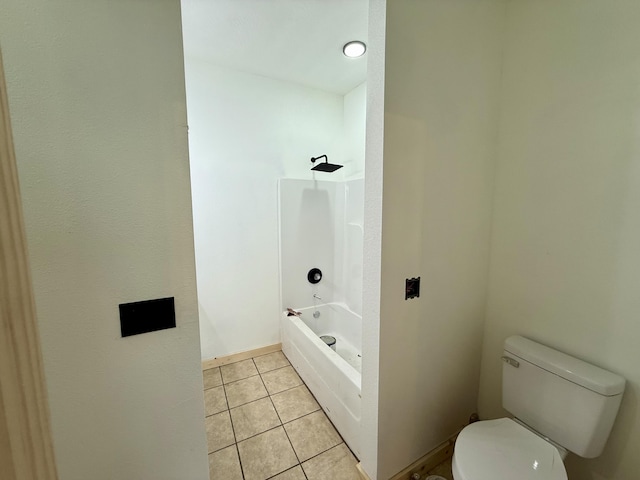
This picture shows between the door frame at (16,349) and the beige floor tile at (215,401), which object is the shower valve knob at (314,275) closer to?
the beige floor tile at (215,401)

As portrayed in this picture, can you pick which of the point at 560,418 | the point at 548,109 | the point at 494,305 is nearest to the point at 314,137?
the point at 548,109

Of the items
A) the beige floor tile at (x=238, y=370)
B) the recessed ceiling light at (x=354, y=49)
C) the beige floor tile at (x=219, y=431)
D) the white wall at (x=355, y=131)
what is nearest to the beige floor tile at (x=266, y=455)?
the beige floor tile at (x=219, y=431)

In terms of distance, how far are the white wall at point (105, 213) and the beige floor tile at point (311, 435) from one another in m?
0.91

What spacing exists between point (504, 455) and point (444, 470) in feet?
1.96

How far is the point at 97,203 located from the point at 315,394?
1.86m

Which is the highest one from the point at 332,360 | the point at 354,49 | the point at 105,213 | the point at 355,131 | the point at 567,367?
the point at 354,49

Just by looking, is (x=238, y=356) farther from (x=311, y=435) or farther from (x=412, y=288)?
(x=412, y=288)

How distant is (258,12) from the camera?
60.7 inches

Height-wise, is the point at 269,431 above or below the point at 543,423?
below

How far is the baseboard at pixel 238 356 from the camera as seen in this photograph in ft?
7.62

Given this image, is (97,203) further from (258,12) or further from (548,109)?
(548,109)

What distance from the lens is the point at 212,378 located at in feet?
7.14

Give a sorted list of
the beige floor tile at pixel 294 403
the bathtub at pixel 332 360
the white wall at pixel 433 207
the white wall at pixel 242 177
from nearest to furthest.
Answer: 1. the white wall at pixel 433 207
2. the bathtub at pixel 332 360
3. the beige floor tile at pixel 294 403
4. the white wall at pixel 242 177

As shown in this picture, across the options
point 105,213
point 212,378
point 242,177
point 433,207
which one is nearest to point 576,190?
point 433,207
